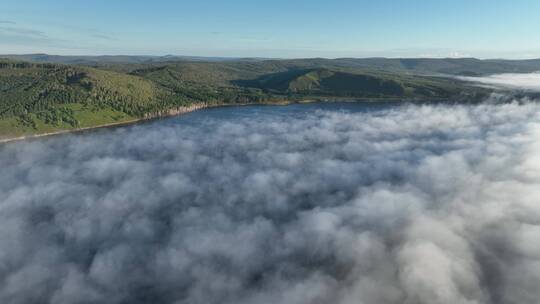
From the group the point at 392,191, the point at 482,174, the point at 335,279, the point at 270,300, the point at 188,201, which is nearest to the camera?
the point at 270,300

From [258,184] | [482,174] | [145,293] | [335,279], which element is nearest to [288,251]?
[335,279]

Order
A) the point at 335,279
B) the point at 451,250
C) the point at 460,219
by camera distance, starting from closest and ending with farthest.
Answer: the point at 335,279
the point at 451,250
the point at 460,219

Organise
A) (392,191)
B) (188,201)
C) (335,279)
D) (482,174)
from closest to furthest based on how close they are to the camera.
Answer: (335,279) < (188,201) < (392,191) < (482,174)

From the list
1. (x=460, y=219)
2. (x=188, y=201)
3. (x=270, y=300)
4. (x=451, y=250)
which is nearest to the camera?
(x=270, y=300)

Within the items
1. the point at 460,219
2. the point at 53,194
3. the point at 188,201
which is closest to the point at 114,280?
the point at 188,201

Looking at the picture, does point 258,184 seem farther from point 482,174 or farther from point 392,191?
point 482,174

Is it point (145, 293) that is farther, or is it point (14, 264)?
point (14, 264)

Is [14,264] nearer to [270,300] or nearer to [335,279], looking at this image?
[270,300]

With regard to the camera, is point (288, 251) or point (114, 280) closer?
point (114, 280)
